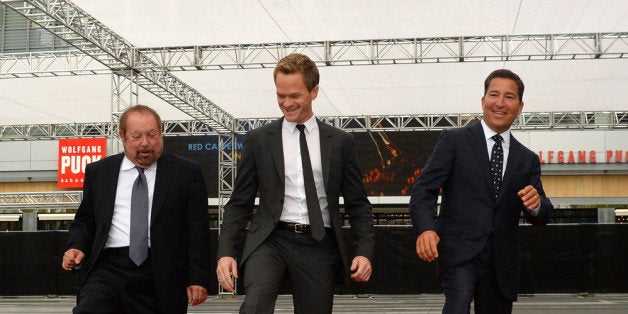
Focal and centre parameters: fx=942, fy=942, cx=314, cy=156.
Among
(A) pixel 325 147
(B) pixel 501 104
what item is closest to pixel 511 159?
(B) pixel 501 104

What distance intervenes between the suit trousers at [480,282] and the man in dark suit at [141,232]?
4.44 ft

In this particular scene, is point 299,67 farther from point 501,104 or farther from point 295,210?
point 501,104

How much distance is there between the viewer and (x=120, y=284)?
5000 mm

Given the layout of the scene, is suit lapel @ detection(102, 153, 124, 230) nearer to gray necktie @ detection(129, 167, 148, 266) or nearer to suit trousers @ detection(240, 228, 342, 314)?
gray necktie @ detection(129, 167, 148, 266)

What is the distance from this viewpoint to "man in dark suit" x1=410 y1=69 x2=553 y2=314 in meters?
4.83

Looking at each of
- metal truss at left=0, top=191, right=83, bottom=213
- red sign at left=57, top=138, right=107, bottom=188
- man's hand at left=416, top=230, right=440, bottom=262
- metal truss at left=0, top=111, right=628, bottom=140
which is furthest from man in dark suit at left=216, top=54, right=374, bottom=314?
red sign at left=57, top=138, right=107, bottom=188

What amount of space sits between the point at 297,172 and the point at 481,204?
100 centimetres

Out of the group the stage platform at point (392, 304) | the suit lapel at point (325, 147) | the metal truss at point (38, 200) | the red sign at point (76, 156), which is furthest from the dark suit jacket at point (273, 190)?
the red sign at point (76, 156)

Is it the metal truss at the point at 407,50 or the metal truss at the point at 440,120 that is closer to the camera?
the metal truss at the point at 407,50

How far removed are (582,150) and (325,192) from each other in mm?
31536

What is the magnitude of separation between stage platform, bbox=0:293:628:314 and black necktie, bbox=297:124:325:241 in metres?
12.3

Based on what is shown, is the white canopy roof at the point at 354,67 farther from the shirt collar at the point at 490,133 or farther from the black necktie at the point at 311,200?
the black necktie at the point at 311,200

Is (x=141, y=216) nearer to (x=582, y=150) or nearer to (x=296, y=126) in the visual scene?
(x=296, y=126)

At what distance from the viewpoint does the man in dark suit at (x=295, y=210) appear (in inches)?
182
